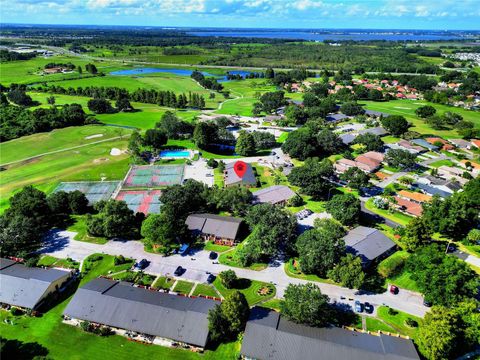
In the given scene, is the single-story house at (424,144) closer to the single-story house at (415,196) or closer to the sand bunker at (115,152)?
the single-story house at (415,196)

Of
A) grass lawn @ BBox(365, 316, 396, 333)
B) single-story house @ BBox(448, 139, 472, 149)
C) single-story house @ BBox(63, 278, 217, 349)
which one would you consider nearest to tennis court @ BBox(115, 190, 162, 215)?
single-story house @ BBox(63, 278, 217, 349)

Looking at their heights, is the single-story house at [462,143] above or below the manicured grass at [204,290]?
below

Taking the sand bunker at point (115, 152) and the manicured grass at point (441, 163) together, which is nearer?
the manicured grass at point (441, 163)

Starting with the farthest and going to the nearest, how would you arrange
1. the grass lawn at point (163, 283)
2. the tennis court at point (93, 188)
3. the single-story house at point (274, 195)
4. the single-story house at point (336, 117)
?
the single-story house at point (336, 117)
the tennis court at point (93, 188)
the single-story house at point (274, 195)
the grass lawn at point (163, 283)

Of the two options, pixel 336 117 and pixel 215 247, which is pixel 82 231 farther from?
pixel 336 117

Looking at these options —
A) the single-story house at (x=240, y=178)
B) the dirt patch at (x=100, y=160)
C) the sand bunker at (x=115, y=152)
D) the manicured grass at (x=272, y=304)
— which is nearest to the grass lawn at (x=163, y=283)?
the manicured grass at (x=272, y=304)

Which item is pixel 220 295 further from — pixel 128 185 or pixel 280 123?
pixel 280 123

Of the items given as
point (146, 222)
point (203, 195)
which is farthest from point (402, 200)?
point (146, 222)

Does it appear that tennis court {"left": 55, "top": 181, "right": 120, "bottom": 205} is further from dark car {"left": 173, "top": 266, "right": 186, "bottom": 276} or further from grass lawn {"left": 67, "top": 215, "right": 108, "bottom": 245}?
dark car {"left": 173, "top": 266, "right": 186, "bottom": 276}
